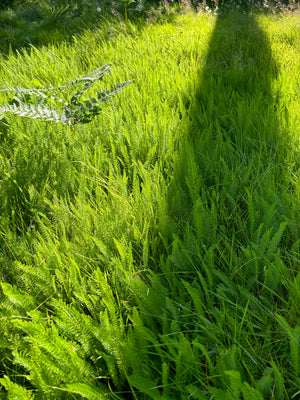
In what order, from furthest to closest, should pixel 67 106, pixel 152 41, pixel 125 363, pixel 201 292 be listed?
1. pixel 152 41
2. pixel 67 106
3. pixel 201 292
4. pixel 125 363

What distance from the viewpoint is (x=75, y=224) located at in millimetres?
1129

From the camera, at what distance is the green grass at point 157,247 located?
0.71 metres

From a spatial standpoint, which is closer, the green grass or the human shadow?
the green grass

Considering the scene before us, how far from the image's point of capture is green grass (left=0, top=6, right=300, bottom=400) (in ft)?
2.32

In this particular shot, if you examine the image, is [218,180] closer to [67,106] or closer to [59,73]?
[67,106]

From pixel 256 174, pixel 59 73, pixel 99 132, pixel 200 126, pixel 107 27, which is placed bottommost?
pixel 256 174

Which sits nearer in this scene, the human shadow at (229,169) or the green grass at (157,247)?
the green grass at (157,247)

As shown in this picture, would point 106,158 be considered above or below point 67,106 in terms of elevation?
below

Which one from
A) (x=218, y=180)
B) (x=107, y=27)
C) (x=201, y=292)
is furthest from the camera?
(x=107, y=27)

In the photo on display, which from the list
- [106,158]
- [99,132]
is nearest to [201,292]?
[106,158]

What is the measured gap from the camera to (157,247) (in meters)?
1.09

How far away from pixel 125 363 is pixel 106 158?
0.86m

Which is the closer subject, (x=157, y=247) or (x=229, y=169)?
(x=157, y=247)

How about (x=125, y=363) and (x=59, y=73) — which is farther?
(x=59, y=73)
